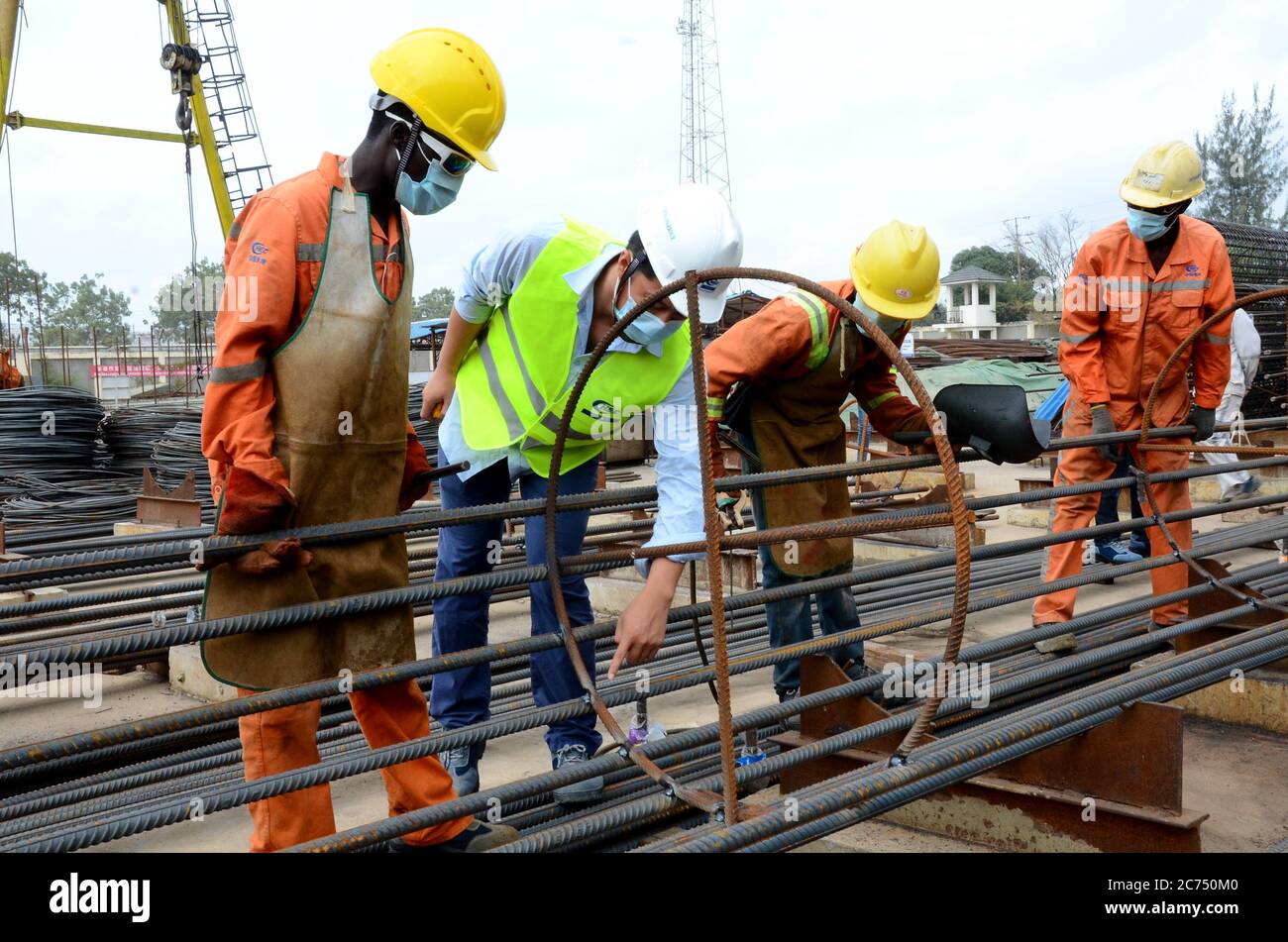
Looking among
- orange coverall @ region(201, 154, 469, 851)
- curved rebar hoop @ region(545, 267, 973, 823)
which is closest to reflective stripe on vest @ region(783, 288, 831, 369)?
curved rebar hoop @ region(545, 267, 973, 823)

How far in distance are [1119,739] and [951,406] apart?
103 centimetres

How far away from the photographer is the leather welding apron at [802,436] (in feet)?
11.7

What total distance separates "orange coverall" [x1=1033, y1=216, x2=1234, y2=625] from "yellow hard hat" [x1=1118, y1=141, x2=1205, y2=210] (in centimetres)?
18

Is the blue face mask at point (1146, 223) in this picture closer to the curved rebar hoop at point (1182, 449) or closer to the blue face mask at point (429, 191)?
the curved rebar hoop at point (1182, 449)

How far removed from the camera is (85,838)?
1815 millimetres

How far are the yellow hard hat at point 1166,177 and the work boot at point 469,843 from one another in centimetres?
369

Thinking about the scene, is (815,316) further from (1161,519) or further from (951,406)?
(1161,519)

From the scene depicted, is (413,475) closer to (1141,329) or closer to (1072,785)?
(1072,785)

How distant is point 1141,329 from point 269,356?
3777 millimetres

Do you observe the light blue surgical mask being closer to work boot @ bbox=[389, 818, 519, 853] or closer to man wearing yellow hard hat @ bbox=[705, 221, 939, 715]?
man wearing yellow hard hat @ bbox=[705, 221, 939, 715]

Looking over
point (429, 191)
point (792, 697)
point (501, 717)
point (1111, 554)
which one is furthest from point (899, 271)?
point (1111, 554)

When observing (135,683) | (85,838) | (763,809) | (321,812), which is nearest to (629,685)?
(763,809)

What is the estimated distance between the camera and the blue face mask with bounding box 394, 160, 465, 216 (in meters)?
2.24

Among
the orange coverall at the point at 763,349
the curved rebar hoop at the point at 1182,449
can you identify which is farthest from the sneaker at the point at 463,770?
the curved rebar hoop at the point at 1182,449
